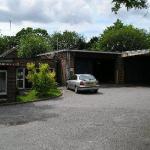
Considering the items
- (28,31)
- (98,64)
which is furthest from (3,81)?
(28,31)

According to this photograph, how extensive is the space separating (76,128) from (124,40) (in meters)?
60.3

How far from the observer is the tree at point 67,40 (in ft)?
274

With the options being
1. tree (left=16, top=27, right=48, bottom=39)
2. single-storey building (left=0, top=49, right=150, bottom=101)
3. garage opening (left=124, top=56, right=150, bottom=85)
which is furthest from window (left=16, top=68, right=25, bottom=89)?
tree (left=16, top=27, right=48, bottom=39)

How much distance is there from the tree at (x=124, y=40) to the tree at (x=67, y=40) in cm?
943

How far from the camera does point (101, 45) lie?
7444 centimetres

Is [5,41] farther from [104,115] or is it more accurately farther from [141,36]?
[104,115]

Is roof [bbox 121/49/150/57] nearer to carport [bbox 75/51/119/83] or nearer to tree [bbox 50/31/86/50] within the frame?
carport [bbox 75/51/119/83]

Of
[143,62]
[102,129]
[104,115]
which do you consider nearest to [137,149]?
[102,129]

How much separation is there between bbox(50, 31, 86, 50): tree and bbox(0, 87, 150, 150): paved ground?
62.9 meters

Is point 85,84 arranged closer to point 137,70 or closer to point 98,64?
point 98,64

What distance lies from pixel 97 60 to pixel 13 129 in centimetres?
3339

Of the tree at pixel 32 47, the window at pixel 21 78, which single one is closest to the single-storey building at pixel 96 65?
the window at pixel 21 78

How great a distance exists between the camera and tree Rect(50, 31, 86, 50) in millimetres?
83438

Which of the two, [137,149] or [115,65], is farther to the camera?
[115,65]
